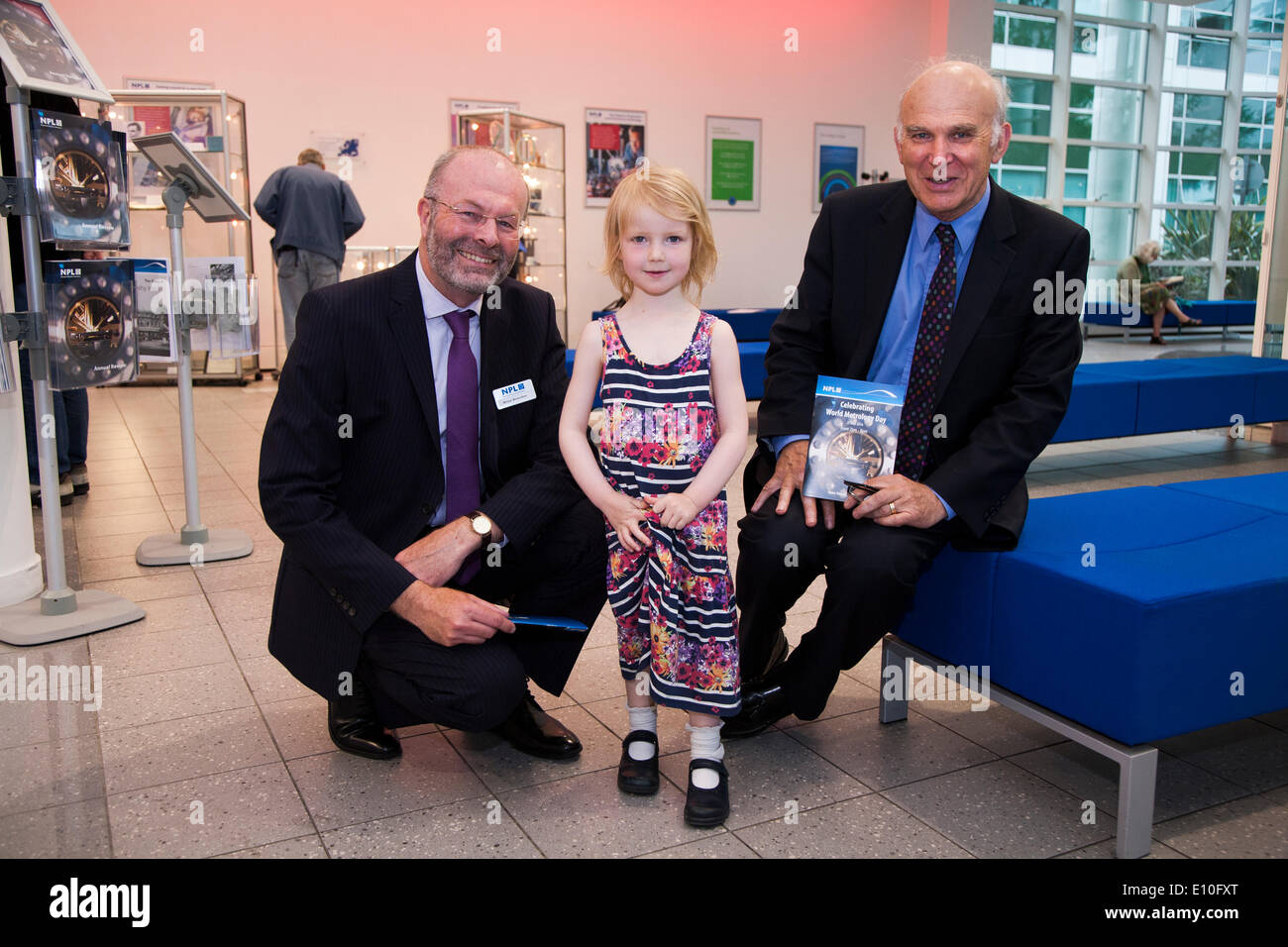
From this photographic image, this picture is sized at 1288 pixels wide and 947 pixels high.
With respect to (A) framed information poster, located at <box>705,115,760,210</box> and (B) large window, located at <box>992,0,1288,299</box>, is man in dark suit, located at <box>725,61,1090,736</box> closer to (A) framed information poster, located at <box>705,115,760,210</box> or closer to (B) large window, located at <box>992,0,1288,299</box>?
(A) framed information poster, located at <box>705,115,760,210</box>

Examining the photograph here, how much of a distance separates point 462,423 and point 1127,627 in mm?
1392

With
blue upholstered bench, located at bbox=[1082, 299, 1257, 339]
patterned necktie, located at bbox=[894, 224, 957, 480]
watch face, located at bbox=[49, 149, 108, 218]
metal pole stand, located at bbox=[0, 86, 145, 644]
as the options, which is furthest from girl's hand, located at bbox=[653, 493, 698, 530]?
blue upholstered bench, located at bbox=[1082, 299, 1257, 339]

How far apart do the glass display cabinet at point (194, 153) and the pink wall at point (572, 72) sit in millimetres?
468

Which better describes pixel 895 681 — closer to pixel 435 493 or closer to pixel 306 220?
pixel 435 493

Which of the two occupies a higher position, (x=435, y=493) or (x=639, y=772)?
(x=435, y=493)

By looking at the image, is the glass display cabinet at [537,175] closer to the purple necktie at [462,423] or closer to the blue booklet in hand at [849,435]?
the purple necktie at [462,423]

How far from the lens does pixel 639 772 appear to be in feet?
6.98

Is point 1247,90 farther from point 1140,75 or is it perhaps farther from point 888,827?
point 888,827

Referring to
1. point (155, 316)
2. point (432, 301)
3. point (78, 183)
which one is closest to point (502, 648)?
point (432, 301)

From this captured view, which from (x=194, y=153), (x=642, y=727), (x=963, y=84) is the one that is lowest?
(x=642, y=727)

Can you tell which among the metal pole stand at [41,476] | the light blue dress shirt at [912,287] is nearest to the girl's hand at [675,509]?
the light blue dress shirt at [912,287]

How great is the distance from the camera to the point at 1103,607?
6.18 ft
